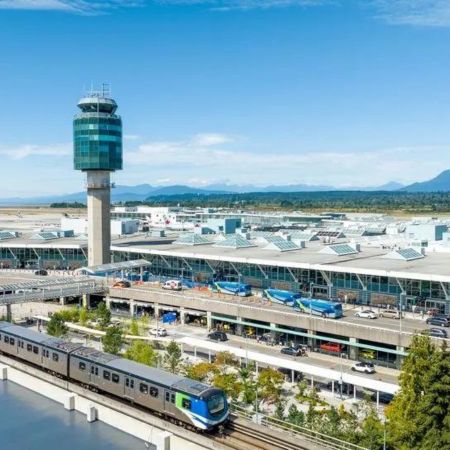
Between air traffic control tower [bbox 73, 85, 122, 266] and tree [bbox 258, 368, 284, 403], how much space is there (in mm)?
54752

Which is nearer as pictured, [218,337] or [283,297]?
[218,337]

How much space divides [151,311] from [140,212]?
121 metres

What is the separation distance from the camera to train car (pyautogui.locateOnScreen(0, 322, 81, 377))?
139ft

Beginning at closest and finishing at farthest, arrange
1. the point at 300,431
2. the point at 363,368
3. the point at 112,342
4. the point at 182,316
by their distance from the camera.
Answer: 1. the point at 300,431
2. the point at 112,342
3. the point at 363,368
4. the point at 182,316

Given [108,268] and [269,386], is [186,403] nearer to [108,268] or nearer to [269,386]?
[269,386]

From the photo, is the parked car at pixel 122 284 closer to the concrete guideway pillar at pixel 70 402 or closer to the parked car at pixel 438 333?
the concrete guideway pillar at pixel 70 402

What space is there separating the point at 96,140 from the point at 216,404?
6769cm

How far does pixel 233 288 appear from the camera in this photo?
7719 centimetres

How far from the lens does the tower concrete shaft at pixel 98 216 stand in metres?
94.2

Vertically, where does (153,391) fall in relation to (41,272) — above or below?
above

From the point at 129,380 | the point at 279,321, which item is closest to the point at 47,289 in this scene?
the point at 279,321

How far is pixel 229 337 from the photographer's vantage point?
6662 centimetres

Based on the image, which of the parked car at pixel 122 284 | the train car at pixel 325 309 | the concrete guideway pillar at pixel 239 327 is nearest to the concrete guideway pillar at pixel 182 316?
the concrete guideway pillar at pixel 239 327

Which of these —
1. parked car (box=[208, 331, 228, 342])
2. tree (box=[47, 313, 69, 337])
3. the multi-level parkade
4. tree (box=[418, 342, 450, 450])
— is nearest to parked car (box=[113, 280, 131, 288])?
the multi-level parkade
